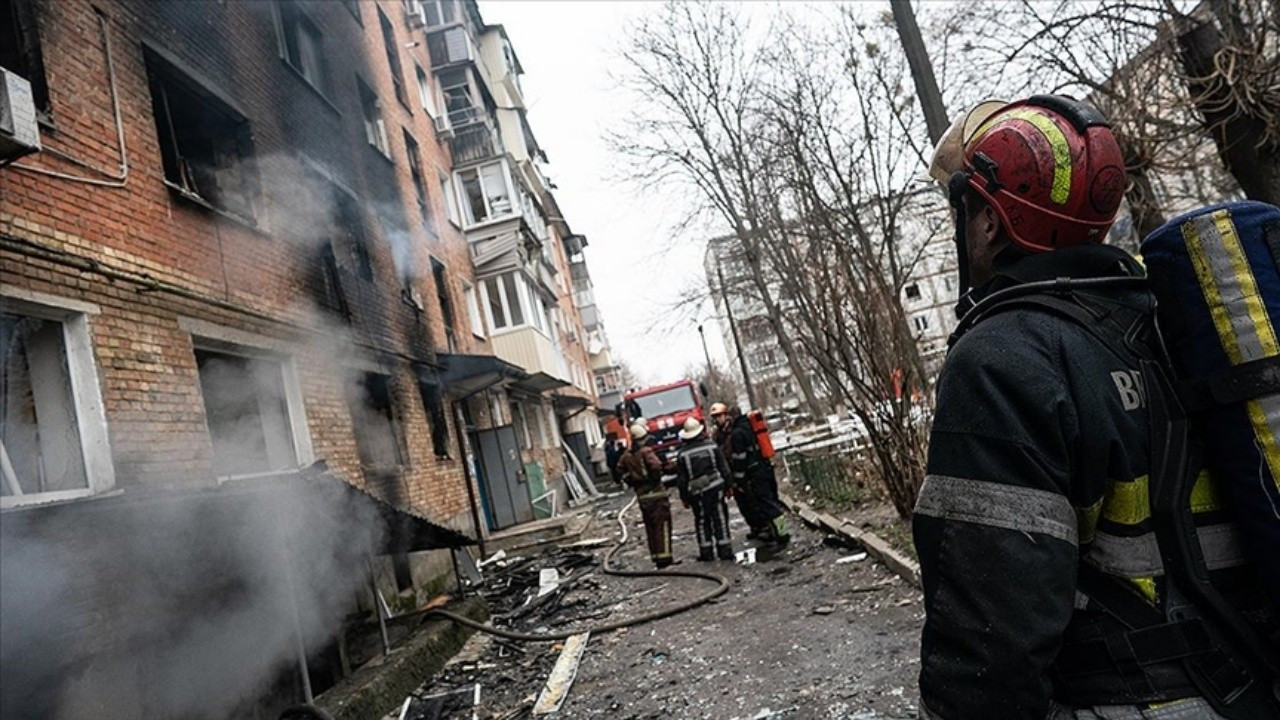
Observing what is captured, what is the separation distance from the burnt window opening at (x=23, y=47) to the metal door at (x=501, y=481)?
11.1 m

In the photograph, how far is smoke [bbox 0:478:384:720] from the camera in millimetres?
3445

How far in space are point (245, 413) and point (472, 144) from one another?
48.6 feet

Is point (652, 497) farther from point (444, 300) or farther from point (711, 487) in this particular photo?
point (444, 300)

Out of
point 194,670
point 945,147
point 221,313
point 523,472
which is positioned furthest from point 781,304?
point 945,147

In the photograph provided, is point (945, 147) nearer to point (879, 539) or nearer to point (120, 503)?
point (120, 503)

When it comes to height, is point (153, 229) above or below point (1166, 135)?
above

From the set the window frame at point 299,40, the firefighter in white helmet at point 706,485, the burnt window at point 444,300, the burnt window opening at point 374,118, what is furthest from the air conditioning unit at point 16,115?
the burnt window at point 444,300

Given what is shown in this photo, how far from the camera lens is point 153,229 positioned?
6168 mm

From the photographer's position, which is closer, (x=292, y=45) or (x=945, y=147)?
(x=945, y=147)

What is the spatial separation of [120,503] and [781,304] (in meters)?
20.6

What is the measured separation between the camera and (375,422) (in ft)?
33.8

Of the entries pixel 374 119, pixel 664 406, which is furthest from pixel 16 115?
pixel 664 406

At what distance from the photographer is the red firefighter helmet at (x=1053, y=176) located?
1545mm

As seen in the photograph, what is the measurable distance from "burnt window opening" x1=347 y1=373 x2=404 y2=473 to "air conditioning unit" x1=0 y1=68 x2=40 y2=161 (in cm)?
544
